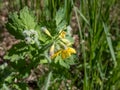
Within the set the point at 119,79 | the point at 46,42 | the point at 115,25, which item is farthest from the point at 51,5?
the point at 115,25

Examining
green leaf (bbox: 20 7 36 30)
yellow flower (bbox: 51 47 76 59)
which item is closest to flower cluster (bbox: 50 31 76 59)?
yellow flower (bbox: 51 47 76 59)

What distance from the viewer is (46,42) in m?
1.63

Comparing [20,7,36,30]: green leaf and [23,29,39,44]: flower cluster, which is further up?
[20,7,36,30]: green leaf

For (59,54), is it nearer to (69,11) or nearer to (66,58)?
(66,58)

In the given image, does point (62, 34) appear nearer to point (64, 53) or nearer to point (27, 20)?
point (64, 53)

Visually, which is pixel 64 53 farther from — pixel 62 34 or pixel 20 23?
pixel 20 23

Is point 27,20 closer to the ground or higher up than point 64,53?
higher up

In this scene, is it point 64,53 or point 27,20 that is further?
point 27,20

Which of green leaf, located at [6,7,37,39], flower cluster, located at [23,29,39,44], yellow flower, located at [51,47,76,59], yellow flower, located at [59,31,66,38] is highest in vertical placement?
green leaf, located at [6,7,37,39]

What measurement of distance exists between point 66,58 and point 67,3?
0.42 m

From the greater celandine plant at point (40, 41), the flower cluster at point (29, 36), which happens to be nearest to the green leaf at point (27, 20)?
the greater celandine plant at point (40, 41)

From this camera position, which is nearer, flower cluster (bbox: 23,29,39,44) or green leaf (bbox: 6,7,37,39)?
flower cluster (bbox: 23,29,39,44)

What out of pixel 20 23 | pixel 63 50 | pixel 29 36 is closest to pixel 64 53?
pixel 63 50

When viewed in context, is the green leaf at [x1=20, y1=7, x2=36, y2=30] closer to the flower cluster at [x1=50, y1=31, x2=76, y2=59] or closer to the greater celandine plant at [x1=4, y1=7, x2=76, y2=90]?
the greater celandine plant at [x1=4, y1=7, x2=76, y2=90]
